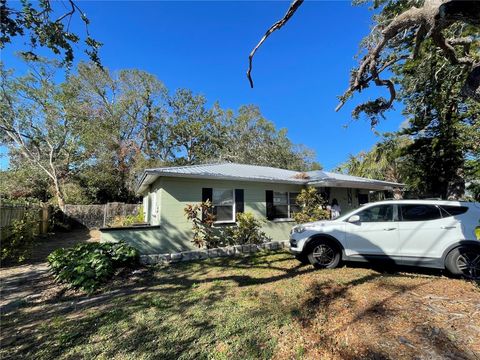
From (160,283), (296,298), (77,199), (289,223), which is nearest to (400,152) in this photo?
(289,223)

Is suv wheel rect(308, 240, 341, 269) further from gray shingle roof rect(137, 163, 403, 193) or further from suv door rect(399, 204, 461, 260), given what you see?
gray shingle roof rect(137, 163, 403, 193)

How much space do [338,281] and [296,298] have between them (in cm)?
125

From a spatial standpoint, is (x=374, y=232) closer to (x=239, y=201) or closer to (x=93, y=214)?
(x=239, y=201)

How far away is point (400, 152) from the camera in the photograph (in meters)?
17.1

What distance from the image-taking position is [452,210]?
5.68 meters

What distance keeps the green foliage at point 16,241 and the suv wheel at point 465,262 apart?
Result: 492 inches

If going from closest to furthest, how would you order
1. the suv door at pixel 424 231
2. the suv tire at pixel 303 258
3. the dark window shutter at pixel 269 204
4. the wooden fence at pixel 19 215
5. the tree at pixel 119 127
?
the suv door at pixel 424 231, the suv tire at pixel 303 258, the wooden fence at pixel 19 215, the dark window shutter at pixel 269 204, the tree at pixel 119 127

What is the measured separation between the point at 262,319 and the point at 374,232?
382cm

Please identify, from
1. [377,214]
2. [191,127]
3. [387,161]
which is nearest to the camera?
[377,214]

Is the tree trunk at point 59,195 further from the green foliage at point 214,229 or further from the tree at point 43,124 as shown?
the green foliage at point 214,229

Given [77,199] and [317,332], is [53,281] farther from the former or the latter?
[77,199]

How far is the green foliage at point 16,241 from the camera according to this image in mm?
8492

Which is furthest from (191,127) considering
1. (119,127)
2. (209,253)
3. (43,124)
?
(209,253)

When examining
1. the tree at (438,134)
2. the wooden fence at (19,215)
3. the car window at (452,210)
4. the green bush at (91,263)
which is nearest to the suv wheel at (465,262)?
the car window at (452,210)
